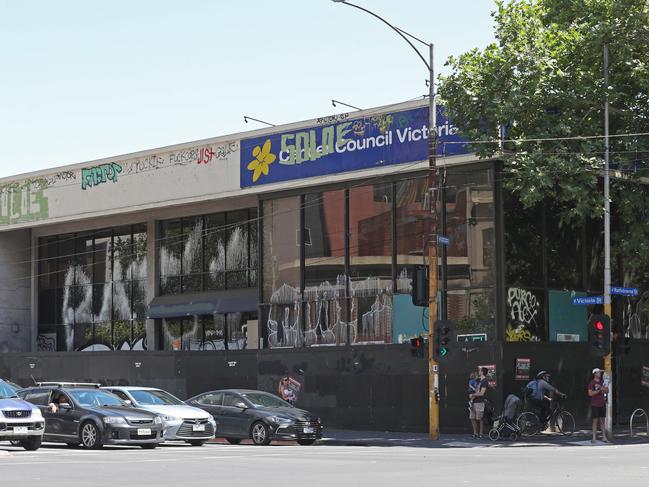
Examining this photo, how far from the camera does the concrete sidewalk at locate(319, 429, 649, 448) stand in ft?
92.2

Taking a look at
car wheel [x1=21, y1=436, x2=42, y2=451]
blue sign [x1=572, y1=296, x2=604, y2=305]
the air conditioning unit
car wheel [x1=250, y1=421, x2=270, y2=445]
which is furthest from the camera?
the air conditioning unit

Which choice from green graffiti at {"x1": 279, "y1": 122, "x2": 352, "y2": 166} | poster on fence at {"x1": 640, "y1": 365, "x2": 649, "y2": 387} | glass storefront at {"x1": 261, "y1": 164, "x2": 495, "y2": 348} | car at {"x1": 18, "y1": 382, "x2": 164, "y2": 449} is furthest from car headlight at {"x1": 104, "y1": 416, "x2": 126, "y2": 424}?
poster on fence at {"x1": 640, "y1": 365, "x2": 649, "y2": 387}

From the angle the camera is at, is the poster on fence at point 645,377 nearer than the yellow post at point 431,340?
No

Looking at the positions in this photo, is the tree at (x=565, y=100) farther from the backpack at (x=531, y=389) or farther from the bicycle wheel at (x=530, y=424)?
the bicycle wheel at (x=530, y=424)

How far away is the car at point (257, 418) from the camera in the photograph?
28.2 m

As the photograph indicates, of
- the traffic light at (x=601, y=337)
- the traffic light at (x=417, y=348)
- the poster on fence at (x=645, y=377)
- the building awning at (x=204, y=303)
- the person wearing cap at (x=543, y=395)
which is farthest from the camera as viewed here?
the building awning at (x=204, y=303)

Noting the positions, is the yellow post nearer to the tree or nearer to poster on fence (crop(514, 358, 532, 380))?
the tree

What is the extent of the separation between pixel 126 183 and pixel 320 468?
25.8m

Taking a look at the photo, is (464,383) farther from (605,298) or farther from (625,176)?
(625,176)

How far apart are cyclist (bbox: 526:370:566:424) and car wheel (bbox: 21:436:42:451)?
1299 centimetres

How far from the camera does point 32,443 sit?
2380 centimetres

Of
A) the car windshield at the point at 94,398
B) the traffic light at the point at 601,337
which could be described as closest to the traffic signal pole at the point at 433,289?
the traffic light at the point at 601,337

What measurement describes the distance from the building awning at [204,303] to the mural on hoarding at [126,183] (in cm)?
387

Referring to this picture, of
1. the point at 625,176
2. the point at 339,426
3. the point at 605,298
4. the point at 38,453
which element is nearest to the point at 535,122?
the point at 625,176
